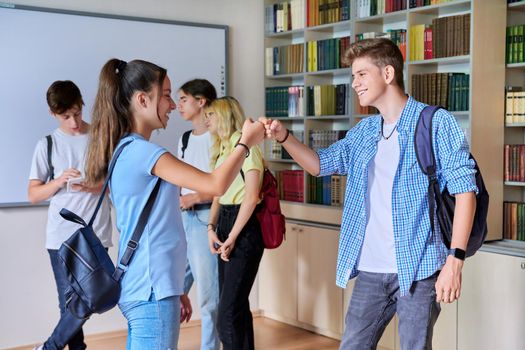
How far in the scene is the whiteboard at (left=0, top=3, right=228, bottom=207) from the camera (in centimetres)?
453

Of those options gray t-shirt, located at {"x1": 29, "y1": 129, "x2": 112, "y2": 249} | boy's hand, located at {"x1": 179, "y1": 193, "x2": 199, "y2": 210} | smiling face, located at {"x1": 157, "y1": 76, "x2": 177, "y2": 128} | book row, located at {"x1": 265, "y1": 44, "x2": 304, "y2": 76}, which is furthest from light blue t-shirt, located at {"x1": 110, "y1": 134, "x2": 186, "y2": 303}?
book row, located at {"x1": 265, "y1": 44, "x2": 304, "y2": 76}

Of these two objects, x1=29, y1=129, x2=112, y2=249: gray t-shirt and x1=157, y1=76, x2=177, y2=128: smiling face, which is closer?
x1=157, y1=76, x2=177, y2=128: smiling face

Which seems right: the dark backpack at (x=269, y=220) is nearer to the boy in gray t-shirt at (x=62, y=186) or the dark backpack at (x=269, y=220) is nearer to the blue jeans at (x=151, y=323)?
the boy in gray t-shirt at (x=62, y=186)

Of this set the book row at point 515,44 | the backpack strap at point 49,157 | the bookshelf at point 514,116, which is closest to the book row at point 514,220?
the bookshelf at point 514,116

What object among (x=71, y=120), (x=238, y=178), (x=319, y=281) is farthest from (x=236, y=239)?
(x=319, y=281)

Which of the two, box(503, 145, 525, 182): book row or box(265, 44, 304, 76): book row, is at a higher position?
box(265, 44, 304, 76): book row

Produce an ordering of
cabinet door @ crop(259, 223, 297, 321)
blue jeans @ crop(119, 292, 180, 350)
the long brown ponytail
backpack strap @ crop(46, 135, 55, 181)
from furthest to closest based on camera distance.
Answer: cabinet door @ crop(259, 223, 297, 321) → backpack strap @ crop(46, 135, 55, 181) → the long brown ponytail → blue jeans @ crop(119, 292, 180, 350)

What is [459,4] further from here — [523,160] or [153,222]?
[153,222]

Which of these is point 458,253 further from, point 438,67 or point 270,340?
point 270,340

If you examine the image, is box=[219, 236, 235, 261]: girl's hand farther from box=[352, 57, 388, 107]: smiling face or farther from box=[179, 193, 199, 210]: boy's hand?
box=[352, 57, 388, 107]: smiling face

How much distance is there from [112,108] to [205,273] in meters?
1.98

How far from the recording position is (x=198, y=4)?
534 centimetres

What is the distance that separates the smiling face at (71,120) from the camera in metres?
3.74

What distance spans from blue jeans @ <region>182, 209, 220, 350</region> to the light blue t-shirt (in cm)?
190
